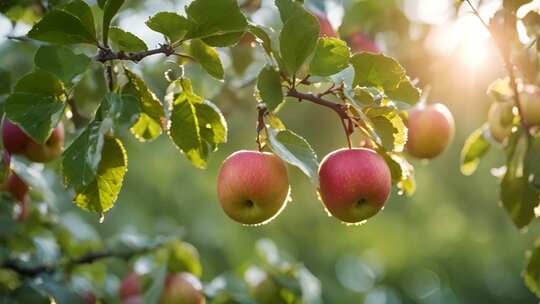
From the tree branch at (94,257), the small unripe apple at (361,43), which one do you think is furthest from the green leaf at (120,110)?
the small unripe apple at (361,43)

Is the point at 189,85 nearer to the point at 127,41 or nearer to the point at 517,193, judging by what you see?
the point at 127,41

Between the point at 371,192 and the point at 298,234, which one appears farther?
the point at 298,234

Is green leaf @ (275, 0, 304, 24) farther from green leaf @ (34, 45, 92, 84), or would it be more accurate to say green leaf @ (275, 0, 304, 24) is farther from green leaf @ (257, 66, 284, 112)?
green leaf @ (34, 45, 92, 84)

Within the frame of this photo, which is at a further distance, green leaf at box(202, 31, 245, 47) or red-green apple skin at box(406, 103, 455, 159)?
red-green apple skin at box(406, 103, 455, 159)

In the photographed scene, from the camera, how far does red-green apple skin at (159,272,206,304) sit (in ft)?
7.34

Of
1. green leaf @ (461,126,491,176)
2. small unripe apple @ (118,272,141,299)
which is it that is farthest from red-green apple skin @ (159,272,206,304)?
green leaf @ (461,126,491,176)

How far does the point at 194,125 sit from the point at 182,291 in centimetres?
85

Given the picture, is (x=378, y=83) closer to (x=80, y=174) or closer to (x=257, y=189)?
(x=257, y=189)

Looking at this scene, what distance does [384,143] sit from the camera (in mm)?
1463

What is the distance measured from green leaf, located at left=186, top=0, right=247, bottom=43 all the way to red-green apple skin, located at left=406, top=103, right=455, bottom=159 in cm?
77

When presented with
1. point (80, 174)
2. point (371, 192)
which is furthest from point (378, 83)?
point (80, 174)

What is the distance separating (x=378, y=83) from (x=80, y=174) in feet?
1.78

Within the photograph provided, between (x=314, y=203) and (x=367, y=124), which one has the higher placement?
(x=367, y=124)

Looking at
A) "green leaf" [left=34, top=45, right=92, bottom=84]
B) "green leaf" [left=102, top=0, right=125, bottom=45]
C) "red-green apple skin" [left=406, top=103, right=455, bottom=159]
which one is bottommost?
"red-green apple skin" [left=406, top=103, right=455, bottom=159]
